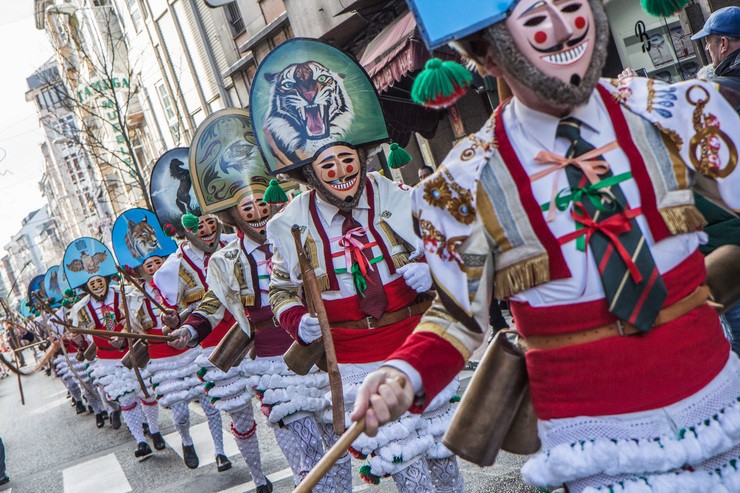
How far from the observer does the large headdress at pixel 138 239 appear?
11.1 meters

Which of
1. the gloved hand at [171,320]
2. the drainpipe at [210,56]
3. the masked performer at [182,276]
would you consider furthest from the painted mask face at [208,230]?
the drainpipe at [210,56]

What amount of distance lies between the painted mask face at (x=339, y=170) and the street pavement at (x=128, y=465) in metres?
2.14

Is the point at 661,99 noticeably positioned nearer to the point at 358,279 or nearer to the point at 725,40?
the point at 358,279

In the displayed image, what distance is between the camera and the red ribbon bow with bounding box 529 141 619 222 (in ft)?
8.68

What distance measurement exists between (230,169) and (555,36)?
4854 mm

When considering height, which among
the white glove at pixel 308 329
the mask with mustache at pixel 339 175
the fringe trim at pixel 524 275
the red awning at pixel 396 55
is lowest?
the white glove at pixel 308 329

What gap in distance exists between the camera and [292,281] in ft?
17.4

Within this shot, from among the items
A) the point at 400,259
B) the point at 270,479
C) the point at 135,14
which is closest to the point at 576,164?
the point at 400,259

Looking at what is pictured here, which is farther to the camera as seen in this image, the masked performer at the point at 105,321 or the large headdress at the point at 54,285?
the large headdress at the point at 54,285

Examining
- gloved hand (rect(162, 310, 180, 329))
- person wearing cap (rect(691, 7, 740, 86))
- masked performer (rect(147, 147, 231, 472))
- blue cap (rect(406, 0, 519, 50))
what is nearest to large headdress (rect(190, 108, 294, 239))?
masked performer (rect(147, 147, 231, 472))

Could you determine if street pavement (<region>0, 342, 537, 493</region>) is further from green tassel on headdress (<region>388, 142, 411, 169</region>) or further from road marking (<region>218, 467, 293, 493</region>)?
green tassel on headdress (<region>388, 142, 411, 169</region>)

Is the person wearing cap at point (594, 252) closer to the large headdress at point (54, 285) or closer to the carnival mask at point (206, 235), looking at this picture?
the carnival mask at point (206, 235)

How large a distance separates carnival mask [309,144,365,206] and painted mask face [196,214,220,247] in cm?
330

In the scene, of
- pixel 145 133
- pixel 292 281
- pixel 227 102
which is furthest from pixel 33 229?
pixel 292 281
